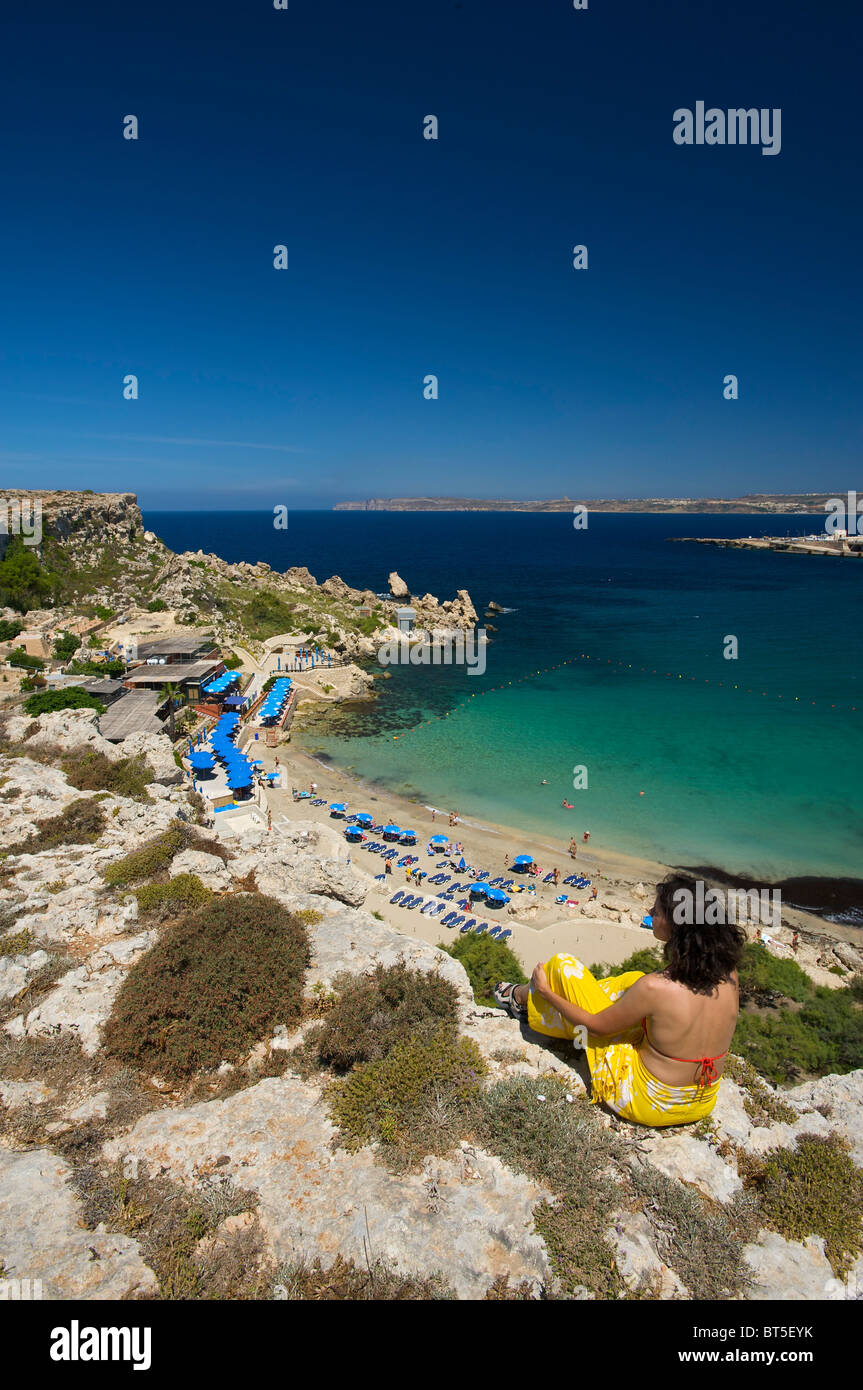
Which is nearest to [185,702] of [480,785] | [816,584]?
[480,785]

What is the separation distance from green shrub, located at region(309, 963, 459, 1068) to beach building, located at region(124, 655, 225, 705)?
3364 cm

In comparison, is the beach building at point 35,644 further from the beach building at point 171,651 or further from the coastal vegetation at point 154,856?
the coastal vegetation at point 154,856

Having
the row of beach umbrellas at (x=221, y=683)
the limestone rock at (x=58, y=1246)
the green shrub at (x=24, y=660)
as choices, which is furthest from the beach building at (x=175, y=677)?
the limestone rock at (x=58, y=1246)

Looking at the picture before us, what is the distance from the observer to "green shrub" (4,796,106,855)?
11.2m

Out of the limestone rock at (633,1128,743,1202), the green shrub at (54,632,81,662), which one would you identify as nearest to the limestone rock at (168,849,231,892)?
the limestone rock at (633,1128,743,1202)

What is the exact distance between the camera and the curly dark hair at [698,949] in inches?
176

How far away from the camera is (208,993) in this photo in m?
6.57

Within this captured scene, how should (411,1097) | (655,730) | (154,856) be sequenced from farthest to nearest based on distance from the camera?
1. (655,730)
2. (154,856)
3. (411,1097)

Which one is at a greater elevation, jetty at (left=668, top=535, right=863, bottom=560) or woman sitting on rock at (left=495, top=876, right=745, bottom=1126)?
jetty at (left=668, top=535, right=863, bottom=560)

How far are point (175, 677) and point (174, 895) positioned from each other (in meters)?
31.8

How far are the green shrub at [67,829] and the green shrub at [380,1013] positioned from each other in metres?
7.33

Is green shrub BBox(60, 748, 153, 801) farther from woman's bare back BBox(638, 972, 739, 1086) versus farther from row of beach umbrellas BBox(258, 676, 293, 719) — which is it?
row of beach umbrellas BBox(258, 676, 293, 719)

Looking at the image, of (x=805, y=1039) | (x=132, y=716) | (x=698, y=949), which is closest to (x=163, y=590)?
(x=132, y=716)

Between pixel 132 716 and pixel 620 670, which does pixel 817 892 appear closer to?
pixel 132 716
